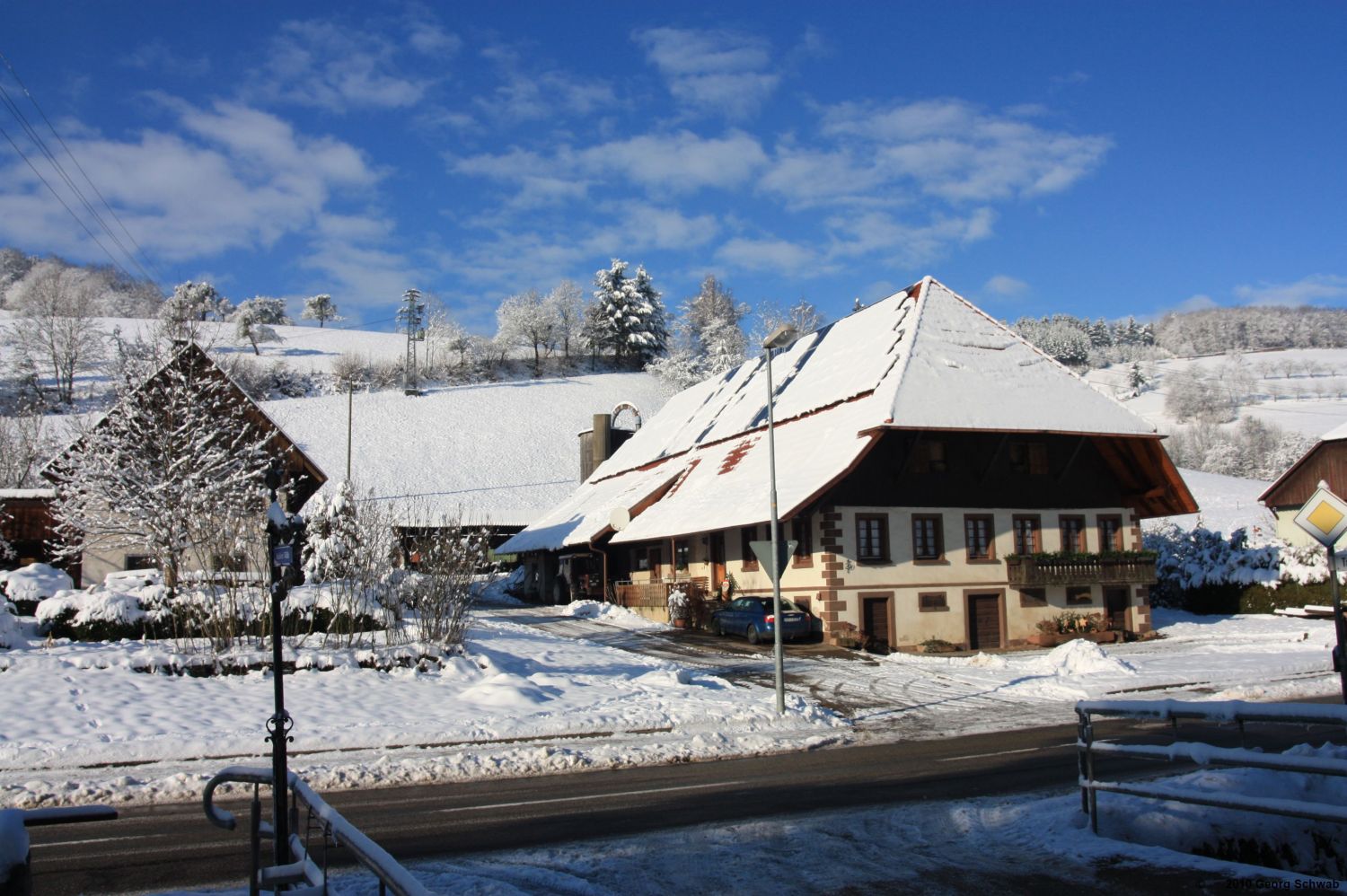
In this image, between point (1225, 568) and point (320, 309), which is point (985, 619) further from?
point (320, 309)

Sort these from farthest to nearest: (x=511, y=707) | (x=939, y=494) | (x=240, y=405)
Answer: (x=240, y=405) < (x=939, y=494) < (x=511, y=707)

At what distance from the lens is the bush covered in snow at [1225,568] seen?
3722 cm

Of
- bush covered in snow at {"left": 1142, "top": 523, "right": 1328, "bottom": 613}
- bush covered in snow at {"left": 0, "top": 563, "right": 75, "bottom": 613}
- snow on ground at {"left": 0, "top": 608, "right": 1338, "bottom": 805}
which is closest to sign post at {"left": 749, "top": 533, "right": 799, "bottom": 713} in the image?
snow on ground at {"left": 0, "top": 608, "right": 1338, "bottom": 805}

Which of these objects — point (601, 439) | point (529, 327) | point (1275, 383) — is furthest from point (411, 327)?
point (1275, 383)

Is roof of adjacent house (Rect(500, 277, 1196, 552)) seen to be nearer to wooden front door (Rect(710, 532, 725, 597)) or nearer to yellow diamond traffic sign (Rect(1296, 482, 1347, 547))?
wooden front door (Rect(710, 532, 725, 597))

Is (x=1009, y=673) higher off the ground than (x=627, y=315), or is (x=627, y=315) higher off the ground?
(x=627, y=315)

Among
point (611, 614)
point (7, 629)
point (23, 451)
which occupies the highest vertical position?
point (23, 451)

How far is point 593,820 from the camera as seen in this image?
1051 centimetres

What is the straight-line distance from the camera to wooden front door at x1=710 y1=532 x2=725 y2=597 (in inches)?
1425

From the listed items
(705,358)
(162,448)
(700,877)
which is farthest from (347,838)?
(705,358)

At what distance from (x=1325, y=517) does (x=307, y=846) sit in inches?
364

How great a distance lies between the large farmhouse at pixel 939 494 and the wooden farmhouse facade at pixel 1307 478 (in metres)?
19.8

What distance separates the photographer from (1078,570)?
3188 cm

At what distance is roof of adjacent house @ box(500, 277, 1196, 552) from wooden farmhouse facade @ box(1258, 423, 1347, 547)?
20315 mm
